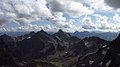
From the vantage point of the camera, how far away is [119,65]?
18100cm

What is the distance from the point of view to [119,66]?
178625 millimetres

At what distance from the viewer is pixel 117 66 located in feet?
591

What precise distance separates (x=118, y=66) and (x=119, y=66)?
75 centimetres

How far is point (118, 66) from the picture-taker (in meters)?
179

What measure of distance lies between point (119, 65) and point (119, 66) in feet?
8.08

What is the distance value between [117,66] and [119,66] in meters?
1.91

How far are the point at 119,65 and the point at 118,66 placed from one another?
221 centimetres
